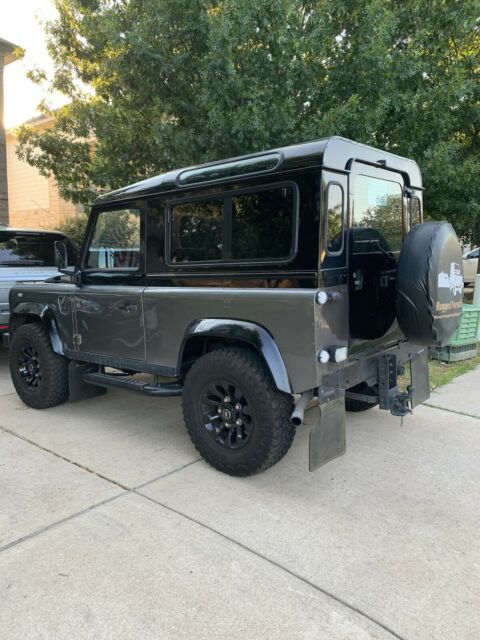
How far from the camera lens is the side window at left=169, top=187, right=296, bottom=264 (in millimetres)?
3154

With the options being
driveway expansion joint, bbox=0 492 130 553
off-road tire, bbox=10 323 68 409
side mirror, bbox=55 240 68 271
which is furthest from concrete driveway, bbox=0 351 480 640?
side mirror, bbox=55 240 68 271

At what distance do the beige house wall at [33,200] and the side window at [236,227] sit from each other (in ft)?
42.1

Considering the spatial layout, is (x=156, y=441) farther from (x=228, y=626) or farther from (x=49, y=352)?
(x=228, y=626)

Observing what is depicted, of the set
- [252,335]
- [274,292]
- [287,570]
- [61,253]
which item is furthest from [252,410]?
[61,253]

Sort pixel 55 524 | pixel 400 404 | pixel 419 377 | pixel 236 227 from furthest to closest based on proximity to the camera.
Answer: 1. pixel 419 377
2. pixel 400 404
3. pixel 236 227
4. pixel 55 524

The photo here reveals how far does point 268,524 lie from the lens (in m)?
2.94

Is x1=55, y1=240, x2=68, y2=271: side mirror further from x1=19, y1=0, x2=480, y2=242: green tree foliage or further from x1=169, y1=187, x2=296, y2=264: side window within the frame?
x1=19, y1=0, x2=480, y2=242: green tree foliage

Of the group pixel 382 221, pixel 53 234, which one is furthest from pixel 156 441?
pixel 53 234

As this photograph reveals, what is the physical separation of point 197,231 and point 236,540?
2.11m

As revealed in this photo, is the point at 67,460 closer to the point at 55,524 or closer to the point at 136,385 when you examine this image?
the point at 136,385

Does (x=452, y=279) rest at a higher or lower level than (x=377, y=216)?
lower

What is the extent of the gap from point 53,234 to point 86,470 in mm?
4537

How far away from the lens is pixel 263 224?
129 inches

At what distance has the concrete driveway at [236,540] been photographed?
86.3 inches
